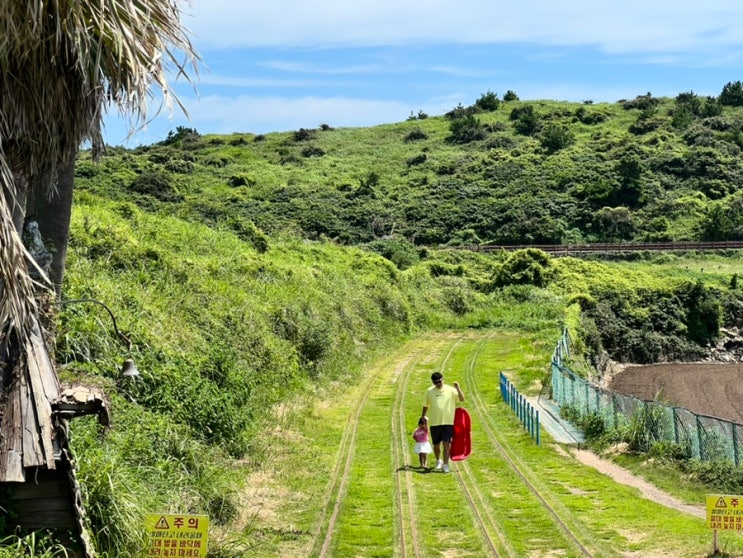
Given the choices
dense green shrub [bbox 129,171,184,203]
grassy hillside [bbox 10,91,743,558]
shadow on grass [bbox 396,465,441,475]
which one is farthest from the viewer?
dense green shrub [bbox 129,171,184,203]

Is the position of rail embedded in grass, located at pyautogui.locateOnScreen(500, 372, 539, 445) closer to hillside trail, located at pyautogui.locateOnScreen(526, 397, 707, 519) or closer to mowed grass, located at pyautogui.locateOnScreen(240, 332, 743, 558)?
mowed grass, located at pyautogui.locateOnScreen(240, 332, 743, 558)

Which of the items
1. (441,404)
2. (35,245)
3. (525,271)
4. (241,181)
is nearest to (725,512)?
(441,404)

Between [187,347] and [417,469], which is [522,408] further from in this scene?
[187,347]

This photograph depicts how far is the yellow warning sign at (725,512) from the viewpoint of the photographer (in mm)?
11953

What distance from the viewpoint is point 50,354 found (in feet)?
34.6

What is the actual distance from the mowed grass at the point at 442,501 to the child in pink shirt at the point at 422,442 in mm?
332

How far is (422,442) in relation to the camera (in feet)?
57.3

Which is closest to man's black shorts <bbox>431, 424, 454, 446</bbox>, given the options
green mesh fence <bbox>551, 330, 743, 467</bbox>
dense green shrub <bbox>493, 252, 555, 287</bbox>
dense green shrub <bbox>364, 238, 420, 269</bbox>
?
green mesh fence <bbox>551, 330, 743, 467</bbox>

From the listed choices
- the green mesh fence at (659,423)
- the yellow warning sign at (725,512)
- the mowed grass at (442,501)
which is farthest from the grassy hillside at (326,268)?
the green mesh fence at (659,423)

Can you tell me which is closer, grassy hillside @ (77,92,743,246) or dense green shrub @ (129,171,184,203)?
dense green shrub @ (129,171,184,203)

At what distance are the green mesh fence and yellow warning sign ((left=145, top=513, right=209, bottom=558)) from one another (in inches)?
424

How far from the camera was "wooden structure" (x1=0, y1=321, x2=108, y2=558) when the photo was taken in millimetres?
9125

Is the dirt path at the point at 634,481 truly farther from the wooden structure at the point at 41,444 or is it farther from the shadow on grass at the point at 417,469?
the wooden structure at the point at 41,444

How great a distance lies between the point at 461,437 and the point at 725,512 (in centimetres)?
573
